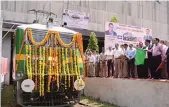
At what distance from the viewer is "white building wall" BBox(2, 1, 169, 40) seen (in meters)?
22.7

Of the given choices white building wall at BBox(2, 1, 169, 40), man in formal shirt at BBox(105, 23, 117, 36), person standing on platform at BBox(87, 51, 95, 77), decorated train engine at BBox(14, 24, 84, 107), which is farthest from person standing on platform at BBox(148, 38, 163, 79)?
white building wall at BBox(2, 1, 169, 40)

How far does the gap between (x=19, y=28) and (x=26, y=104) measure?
8.02 feet

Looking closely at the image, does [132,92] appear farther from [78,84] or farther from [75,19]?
[75,19]

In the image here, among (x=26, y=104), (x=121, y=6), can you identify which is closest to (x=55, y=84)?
(x=26, y=104)

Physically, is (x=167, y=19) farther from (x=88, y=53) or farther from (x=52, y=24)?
(x=52, y=24)

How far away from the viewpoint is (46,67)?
849cm

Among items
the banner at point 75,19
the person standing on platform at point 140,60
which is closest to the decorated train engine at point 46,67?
the person standing on platform at point 140,60

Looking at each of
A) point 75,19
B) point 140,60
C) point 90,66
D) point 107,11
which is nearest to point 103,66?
point 90,66

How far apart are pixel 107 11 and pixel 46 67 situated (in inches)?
775

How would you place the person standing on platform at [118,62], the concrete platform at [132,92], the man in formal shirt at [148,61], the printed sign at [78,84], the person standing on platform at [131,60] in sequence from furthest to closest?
the person standing on platform at [118,62], the person standing on platform at [131,60], the man in formal shirt at [148,61], the printed sign at [78,84], the concrete platform at [132,92]

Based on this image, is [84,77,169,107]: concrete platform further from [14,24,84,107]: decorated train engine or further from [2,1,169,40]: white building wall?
[2,1,169,40]: white building wall

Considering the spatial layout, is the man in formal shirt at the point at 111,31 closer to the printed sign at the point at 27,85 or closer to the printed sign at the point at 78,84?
the printed sign at the point at 78,84

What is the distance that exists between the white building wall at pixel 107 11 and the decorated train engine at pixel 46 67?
39.7ft

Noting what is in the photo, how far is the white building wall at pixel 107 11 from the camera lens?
2269cm
